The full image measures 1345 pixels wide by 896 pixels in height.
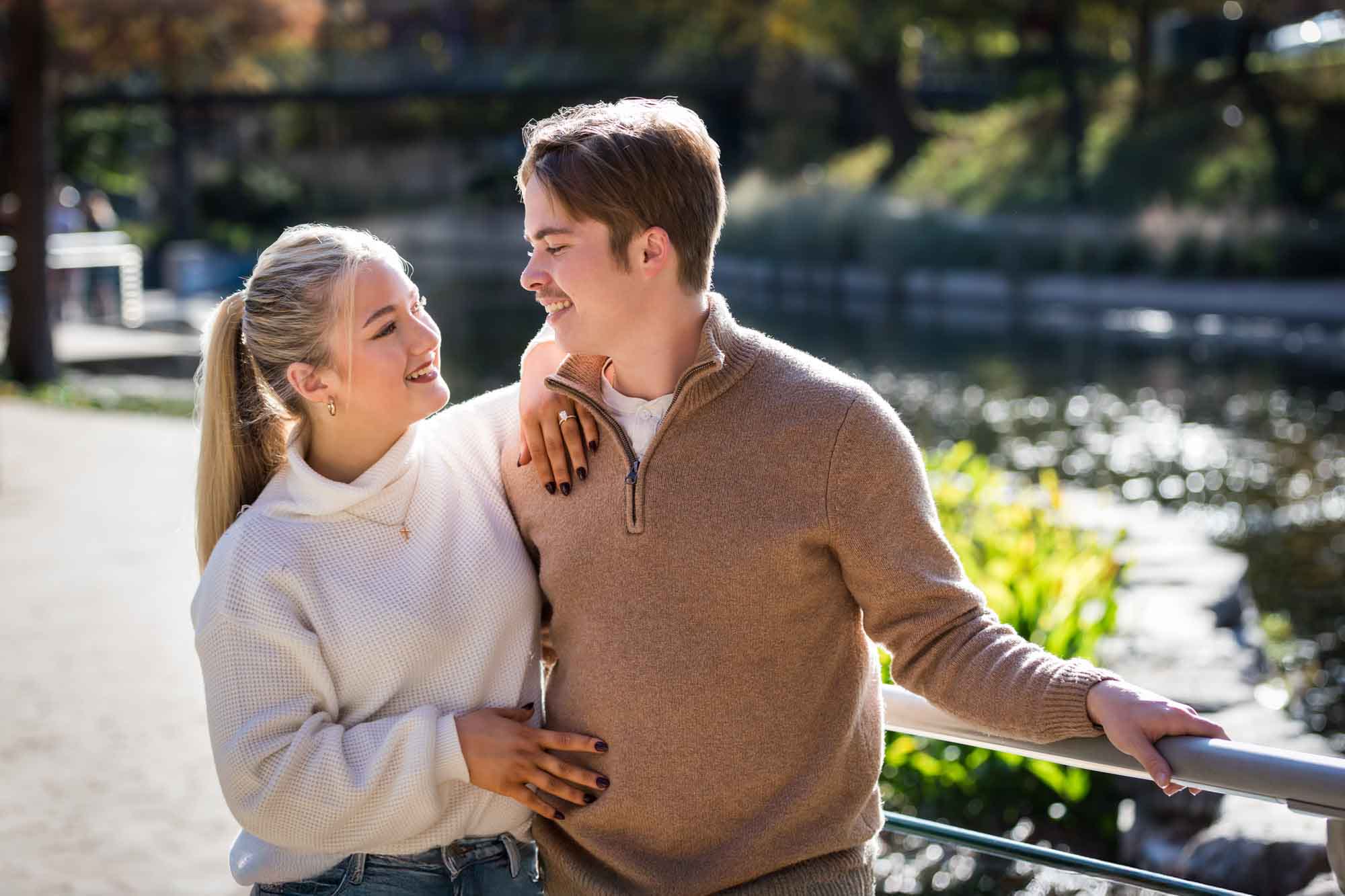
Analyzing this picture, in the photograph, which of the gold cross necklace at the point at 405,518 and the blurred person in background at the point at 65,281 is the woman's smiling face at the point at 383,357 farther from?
the blurred person in background at the point at 65,281

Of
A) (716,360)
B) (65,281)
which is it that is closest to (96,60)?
(65,281)

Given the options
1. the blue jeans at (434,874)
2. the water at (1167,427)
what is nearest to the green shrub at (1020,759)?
the water at (1167,427)

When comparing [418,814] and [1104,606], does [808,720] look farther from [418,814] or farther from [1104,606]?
[1104,606]

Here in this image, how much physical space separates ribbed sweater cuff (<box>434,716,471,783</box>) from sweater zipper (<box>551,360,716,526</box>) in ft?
1.13

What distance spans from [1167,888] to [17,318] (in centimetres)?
1388

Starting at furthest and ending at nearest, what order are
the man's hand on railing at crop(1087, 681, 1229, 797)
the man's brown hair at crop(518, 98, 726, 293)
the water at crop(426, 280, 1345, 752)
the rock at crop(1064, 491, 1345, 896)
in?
the water at crop(426, 280, 1345, 752) < the rock at crop(1064, 491, 1345, 896) < the man's brown hair at crop(518, 98, 726, 293) < the man's hand on railing at crop(1087, 681, 1229, 797)

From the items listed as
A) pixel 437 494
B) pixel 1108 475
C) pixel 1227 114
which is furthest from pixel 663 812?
pixel 1227 114

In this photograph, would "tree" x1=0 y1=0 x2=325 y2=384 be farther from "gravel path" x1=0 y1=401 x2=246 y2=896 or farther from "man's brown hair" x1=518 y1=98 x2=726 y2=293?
"man's brown hair" x1=518 y1=98 x2=726 y2=293

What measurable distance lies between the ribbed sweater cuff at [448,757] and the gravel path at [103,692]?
721 mm

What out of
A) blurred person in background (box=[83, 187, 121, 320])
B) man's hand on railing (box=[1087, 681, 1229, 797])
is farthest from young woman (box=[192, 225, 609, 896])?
blurred person in background (box=[83, 187, 121, 320])

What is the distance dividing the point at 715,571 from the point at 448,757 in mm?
400

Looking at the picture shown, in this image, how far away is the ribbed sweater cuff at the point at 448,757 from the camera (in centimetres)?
201

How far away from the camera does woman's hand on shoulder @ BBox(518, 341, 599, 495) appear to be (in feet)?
6.96

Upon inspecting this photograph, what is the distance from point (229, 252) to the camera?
33375mm
